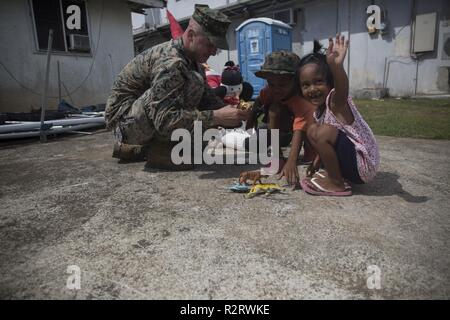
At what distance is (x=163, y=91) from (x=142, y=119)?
12.1 inches

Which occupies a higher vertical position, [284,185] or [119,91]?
[119,91]

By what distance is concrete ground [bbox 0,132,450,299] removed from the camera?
42.4 inches

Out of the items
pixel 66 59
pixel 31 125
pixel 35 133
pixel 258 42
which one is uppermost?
pixel 258 42

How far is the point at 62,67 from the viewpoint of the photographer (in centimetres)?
651

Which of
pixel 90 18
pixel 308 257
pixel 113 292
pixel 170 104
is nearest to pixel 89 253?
pixel 113 292

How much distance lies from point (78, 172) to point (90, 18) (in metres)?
5.86

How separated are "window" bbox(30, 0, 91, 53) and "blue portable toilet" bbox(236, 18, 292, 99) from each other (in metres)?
4.48

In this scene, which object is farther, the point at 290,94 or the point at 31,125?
the point at 31,125

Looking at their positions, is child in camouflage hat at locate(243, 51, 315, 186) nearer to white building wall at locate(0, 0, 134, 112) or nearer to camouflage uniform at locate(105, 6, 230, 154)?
camouflage uniform at locate(105, 6, 230, 154)

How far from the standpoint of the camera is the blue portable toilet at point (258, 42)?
28.9ft

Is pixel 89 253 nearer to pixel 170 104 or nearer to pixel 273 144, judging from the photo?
pixel 170 104

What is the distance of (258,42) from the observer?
9.02 metres

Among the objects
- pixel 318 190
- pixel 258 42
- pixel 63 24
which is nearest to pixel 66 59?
pixel 63 24

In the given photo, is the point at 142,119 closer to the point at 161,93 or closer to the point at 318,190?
the point at 161,93
